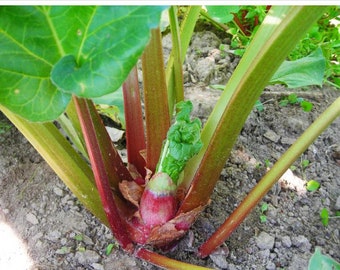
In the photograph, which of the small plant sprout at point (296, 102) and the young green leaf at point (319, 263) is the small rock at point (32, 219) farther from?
the small plant sprout at point (296, 102)

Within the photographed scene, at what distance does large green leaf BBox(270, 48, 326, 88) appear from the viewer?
3.60 ft

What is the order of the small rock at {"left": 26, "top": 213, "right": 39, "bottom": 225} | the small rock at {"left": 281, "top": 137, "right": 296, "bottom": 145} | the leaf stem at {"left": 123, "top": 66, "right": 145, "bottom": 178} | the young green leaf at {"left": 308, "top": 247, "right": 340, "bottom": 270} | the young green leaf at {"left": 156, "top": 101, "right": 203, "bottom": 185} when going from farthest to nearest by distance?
1. the small rock at {"left": 281, "top": 137, "right": 296, "bottom": 145}
2. the small rock at {"left": 26, "top": 213, "right": 39, "bottom": 225}
3. the leaf stem at {"left": 123, "top": 66, "right": 145, "bottom": 178}
4. the young green leaf at {"left": 156, "top": 101, "right": 203, "bottom": 185}
5. the young green leaf at {"left": 308, "top": 247, "right": 340, "bottom": 270}

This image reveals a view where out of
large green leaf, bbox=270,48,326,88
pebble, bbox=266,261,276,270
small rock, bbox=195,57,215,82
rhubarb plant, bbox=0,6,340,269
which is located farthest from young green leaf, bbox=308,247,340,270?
small rock, bbox=195,57,215,82

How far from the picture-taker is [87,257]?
108 centimetres

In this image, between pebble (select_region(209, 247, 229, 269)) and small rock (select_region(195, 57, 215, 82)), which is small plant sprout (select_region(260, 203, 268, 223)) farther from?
small rock (select_region(195, 57, 215, 82))

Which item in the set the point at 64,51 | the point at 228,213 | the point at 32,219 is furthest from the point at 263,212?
the point at 64,51

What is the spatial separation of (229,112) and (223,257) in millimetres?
361

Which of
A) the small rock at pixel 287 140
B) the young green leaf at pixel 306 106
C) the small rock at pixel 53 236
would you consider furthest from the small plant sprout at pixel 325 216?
the small rock at pixel 53 236

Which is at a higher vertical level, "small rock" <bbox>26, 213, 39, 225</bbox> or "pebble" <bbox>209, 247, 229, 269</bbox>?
"small rock" <bbox>26, 213, 39, 225</bbox>

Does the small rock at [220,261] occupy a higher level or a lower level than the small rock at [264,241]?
higher

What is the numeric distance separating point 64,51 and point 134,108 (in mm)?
331

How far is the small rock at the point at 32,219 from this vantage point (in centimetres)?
114

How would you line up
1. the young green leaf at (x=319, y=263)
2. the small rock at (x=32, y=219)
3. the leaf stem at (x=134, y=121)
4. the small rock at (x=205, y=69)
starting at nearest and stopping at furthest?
the young green leaf at (x=319, y=263), the leaf stem at (x=134, y=121), the small rock at (x=32, y=219), the small rock at (x=205, y=69)

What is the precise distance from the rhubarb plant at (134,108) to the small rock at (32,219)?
174 mm
